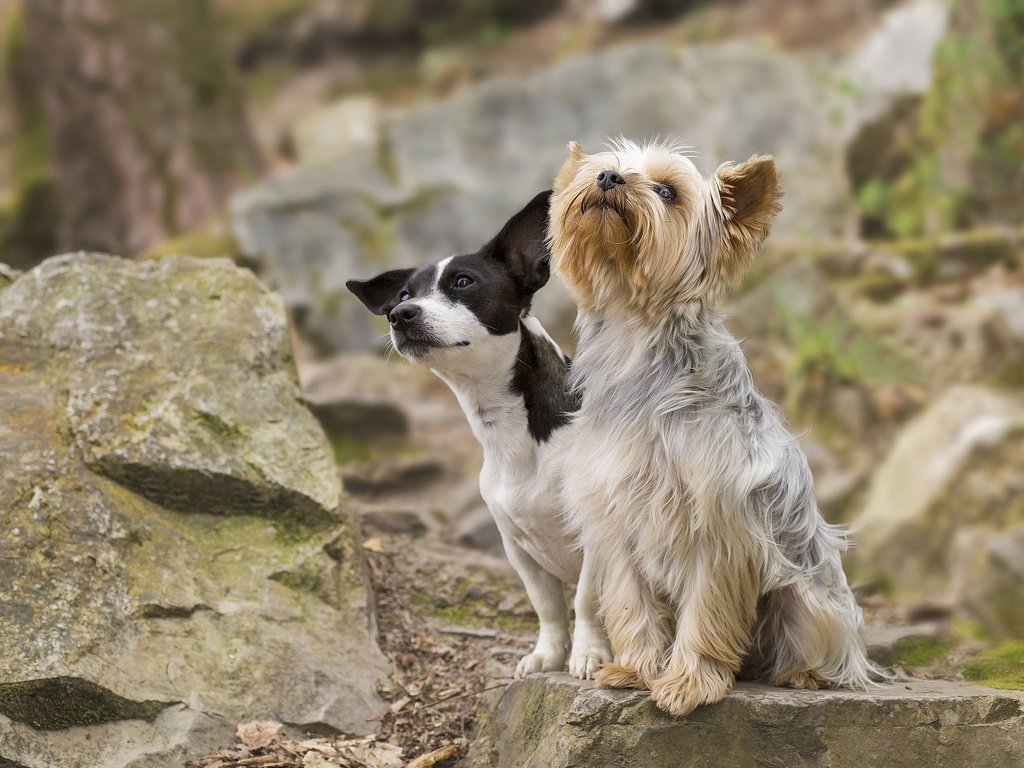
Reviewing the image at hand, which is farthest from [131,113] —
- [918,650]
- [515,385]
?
[918,650]

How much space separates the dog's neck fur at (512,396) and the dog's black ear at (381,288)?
20.2 inches

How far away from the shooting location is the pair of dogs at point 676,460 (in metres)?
4.32

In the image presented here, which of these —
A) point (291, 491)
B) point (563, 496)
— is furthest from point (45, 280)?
point (563, 496)

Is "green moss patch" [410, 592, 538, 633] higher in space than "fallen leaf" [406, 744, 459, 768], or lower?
higher

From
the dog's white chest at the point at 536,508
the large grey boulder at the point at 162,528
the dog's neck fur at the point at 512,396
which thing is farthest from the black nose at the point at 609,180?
the large grey boulder at the point at 162,528

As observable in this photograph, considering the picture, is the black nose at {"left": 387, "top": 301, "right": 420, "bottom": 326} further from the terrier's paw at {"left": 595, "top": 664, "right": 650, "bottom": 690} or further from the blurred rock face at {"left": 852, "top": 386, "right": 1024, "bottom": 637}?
the blurred rock face at {"left": 852, "top": 386, "right": 1024, "bottom": 637}

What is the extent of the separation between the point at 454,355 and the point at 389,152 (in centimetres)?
974

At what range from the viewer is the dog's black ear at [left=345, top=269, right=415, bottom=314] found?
5.47 meters

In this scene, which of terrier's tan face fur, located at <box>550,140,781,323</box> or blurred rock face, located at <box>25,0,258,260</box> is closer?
terrier's tan face fur, located at <box>550,140,781,323</box>

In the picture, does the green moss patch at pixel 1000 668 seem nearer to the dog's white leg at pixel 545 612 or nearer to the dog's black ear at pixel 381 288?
the dog's white leg at pixel 545 612

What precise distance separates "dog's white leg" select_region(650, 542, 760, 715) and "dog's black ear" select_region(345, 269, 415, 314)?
195cm

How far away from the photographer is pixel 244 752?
16.3 ft

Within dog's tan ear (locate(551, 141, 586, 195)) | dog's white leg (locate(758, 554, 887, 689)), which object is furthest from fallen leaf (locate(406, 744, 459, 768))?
dog's tan ear (locate(551, 141, 586, 195))

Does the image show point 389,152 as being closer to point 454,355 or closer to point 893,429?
point 893,429
